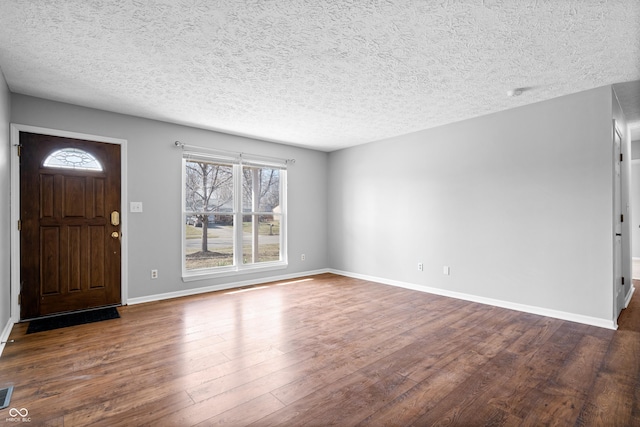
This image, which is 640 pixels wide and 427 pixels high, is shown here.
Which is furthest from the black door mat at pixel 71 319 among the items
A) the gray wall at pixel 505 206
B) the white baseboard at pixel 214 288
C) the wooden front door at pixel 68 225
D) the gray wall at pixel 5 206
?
the gray wall at pixel 505 206

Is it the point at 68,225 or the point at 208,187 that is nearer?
the point at 68,225

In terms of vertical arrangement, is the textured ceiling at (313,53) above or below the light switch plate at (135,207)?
above

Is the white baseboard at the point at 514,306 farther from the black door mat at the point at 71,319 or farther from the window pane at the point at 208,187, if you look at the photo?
the black door mat at the point at 71,319

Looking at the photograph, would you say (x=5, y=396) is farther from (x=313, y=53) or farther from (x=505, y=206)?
(x=505, y=206)

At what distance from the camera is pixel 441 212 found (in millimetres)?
4664

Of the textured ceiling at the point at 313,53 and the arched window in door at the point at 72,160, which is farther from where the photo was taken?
the arched window in door at the point at 72,160

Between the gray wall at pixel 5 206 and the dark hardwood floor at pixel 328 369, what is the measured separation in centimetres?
36

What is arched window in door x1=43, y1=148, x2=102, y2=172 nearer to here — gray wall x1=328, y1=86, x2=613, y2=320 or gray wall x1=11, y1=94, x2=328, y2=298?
gray wall x1=11, y1=94, x2=328, y2=298

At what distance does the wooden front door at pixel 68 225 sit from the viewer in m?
3.49

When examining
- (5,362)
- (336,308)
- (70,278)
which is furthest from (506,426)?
(70,278)

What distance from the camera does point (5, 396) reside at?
200 centimetres

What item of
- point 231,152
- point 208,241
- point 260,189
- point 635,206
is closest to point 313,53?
point 231,152

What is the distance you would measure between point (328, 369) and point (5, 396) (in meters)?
2.15

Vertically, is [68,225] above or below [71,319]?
above
